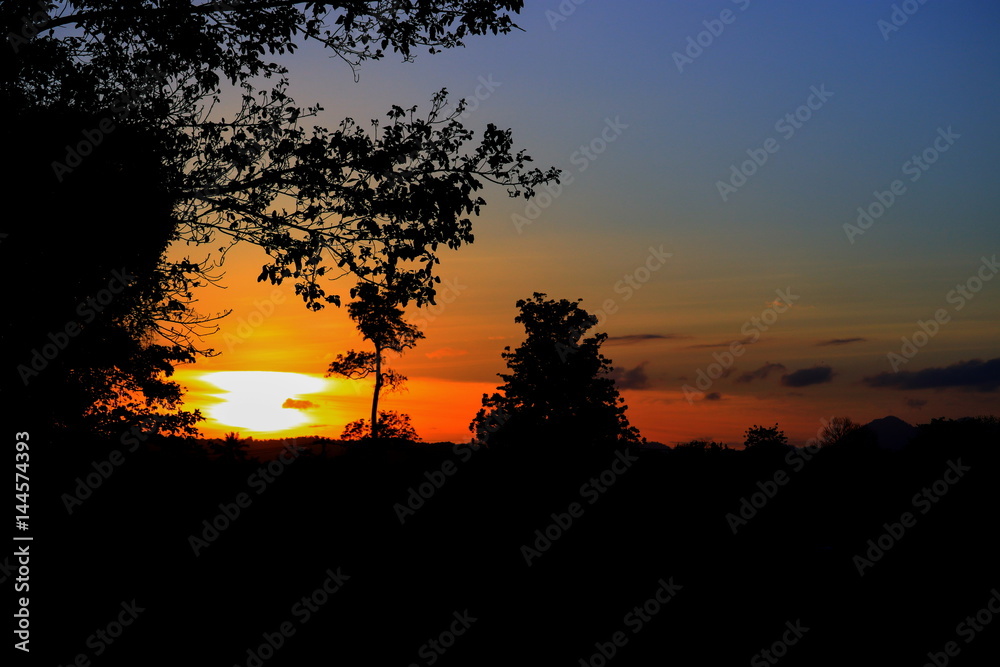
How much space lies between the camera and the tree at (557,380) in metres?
47.4

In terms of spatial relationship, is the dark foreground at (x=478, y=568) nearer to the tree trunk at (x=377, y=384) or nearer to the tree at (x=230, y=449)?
the tree at (x=230, y=449)

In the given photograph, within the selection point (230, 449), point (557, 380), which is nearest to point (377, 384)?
point (557, 380)

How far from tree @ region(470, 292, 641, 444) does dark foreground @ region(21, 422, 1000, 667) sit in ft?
104

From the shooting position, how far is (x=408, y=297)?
14438mm

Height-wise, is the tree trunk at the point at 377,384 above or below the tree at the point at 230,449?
above

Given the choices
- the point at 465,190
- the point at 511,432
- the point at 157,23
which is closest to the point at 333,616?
the point at 465,190

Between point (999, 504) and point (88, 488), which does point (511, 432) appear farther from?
point (88, 488)

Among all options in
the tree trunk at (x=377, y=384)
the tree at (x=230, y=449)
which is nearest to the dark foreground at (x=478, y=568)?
the tree at (x=230, y=449)

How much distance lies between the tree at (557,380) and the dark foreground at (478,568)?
31.8 m

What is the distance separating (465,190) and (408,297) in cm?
233

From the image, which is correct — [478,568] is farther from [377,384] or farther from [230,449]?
[377,384]

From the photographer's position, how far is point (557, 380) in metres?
47.6

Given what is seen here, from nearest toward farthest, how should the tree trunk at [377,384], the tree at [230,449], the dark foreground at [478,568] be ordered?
the dark foreground at [478,568] → the tree at [230,449] → the tree trunk at [377,384]

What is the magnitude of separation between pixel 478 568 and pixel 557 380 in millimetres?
35431
